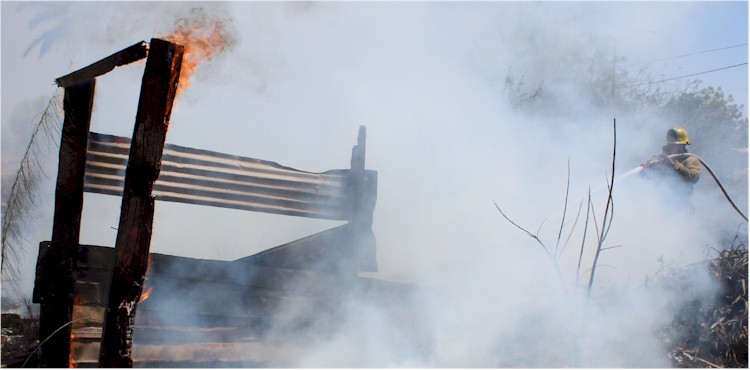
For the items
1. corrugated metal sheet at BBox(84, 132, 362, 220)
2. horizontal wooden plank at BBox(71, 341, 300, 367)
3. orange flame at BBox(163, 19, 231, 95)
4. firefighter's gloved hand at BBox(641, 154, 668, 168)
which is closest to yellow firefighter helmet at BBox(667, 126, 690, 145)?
firefighter's gloved hand at BBox(641, 154, 668, 168)

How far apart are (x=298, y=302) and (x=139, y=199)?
284 cm

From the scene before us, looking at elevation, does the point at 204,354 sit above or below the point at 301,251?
below

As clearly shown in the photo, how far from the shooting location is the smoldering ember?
4559 millimetres

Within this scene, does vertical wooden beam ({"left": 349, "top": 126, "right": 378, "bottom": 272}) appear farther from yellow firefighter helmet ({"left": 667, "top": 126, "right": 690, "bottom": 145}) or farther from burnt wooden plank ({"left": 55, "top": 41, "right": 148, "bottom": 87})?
yellow firefighter helmet ({"left": 667, "top": 126, "right": 690, "bottom": 145})

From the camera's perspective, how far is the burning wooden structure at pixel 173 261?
345 cm

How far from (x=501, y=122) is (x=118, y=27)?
20.3ft

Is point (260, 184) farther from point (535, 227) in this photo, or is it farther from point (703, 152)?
point (703, 152)

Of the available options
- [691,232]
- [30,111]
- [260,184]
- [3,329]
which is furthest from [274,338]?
[30,111]

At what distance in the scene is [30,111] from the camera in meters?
9.76

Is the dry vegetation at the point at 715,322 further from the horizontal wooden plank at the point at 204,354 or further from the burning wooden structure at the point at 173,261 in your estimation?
the horizontal wooden plank at the point at 204,354

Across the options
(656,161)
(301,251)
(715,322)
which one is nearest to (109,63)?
(301,251)

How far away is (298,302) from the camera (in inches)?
235

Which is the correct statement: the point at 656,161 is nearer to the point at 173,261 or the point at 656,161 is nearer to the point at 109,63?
the point at 173,261

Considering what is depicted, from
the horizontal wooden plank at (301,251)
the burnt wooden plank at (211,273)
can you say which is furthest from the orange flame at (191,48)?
the horizontal wooden plank at (301,251)
